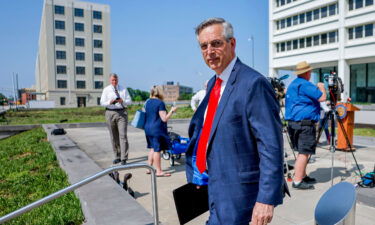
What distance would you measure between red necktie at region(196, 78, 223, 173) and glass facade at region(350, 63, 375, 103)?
48.7m

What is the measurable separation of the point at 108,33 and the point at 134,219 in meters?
76.5

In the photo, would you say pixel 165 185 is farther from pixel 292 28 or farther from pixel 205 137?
pixel 292 28

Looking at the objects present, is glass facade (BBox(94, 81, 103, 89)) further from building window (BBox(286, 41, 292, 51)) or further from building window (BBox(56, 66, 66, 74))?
building window (BBox(286, 41, 292, 51))

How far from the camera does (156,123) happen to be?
576 centimetres

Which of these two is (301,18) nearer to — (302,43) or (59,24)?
(302,43)

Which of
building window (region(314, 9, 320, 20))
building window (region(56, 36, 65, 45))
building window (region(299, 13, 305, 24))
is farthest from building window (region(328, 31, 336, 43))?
building window (region(56, 36, 65, 45))

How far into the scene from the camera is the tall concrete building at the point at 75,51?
68438 mm

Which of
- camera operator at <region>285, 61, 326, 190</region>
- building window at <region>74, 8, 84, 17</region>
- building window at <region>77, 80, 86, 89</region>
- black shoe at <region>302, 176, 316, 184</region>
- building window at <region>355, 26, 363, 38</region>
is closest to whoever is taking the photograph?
camera operator at <region>285, 61, 326, 190</region>

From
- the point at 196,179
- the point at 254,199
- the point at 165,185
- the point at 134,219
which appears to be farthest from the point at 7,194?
the point at 254,199

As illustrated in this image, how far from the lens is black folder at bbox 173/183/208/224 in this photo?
2246 millimetres

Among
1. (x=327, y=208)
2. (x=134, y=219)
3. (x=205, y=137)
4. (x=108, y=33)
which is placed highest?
(x=108, y=33)

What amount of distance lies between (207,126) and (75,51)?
7494cm

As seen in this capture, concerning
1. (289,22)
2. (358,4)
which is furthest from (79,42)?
(358,4)

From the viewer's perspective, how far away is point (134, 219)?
10.6 feet
